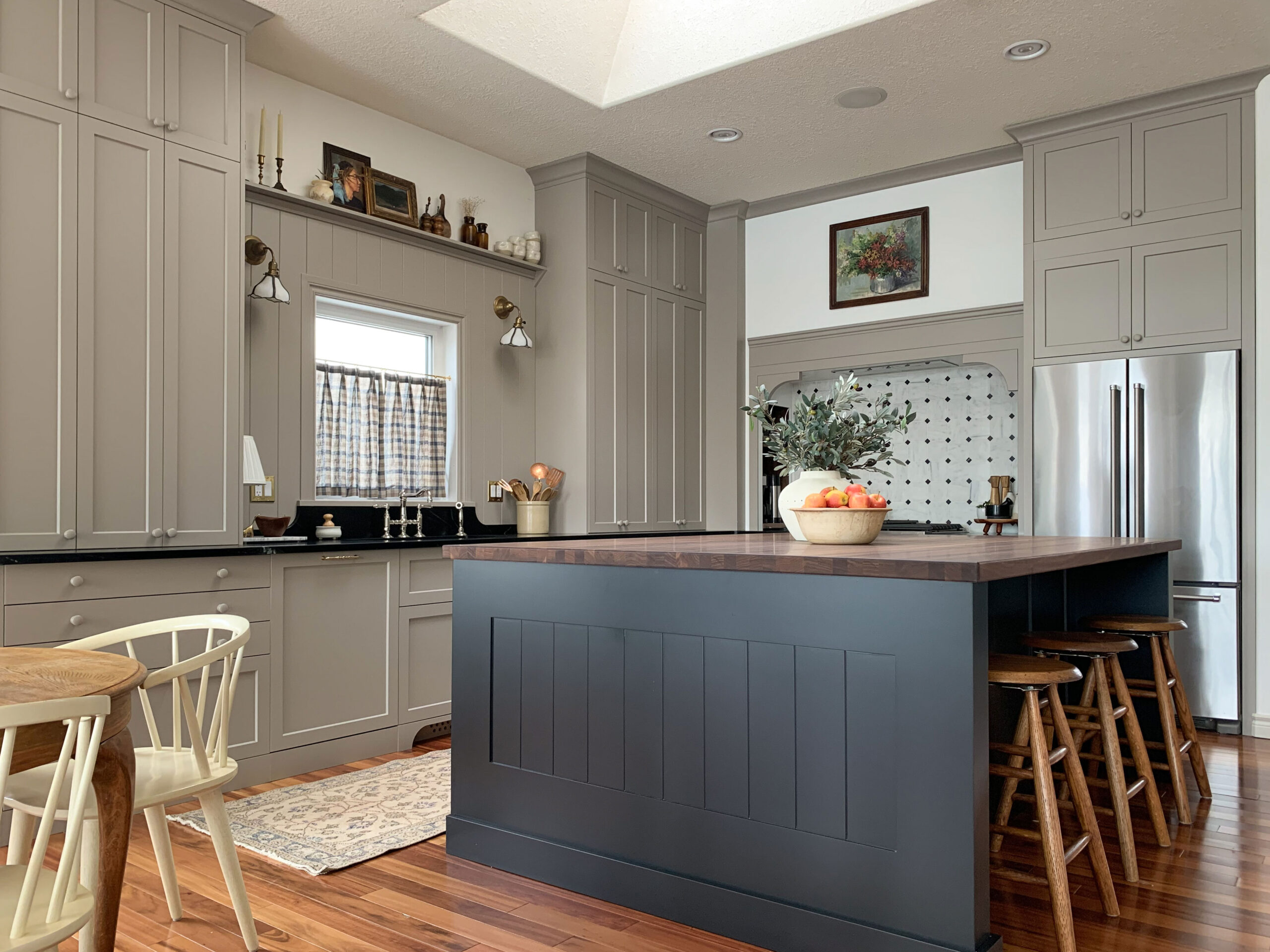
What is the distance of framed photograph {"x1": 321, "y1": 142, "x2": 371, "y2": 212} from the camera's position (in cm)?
461

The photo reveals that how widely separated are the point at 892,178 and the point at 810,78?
1.51 metres

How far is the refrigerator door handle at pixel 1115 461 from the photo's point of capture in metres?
4.70

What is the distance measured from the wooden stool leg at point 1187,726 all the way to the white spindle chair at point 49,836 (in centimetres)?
345

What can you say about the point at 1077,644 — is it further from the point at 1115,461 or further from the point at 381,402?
the point at 381,402

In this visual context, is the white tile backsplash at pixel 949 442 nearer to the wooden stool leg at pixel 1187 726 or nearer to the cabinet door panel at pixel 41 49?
the wooden stool leg at pixel 1187 726

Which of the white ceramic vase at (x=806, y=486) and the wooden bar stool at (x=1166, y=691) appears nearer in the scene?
the white ceramic vase at (x=806, y=486)

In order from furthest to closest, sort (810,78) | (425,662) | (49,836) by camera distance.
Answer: (810,78)
(425,662)
(49,836)

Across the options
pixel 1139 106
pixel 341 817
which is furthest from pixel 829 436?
pixel 1139 106

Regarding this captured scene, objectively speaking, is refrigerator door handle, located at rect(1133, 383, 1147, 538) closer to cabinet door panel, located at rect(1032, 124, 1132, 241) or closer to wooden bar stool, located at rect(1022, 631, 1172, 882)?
cabinet door panel, located at rect(1032, 124, 1132, 241)

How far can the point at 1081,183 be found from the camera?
4.94 metres

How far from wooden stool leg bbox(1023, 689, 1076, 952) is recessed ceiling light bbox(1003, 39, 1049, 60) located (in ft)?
10.2

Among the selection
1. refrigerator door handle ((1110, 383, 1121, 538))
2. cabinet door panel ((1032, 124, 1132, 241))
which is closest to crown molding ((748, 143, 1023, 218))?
cabinet door panel ((1032, 124, 1132, 241))

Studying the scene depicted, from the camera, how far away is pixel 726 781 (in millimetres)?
2322

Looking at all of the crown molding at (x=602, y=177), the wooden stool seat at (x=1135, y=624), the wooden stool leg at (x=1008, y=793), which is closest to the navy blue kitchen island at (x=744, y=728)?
the wooden stool leg at (x=1008, y=793)
